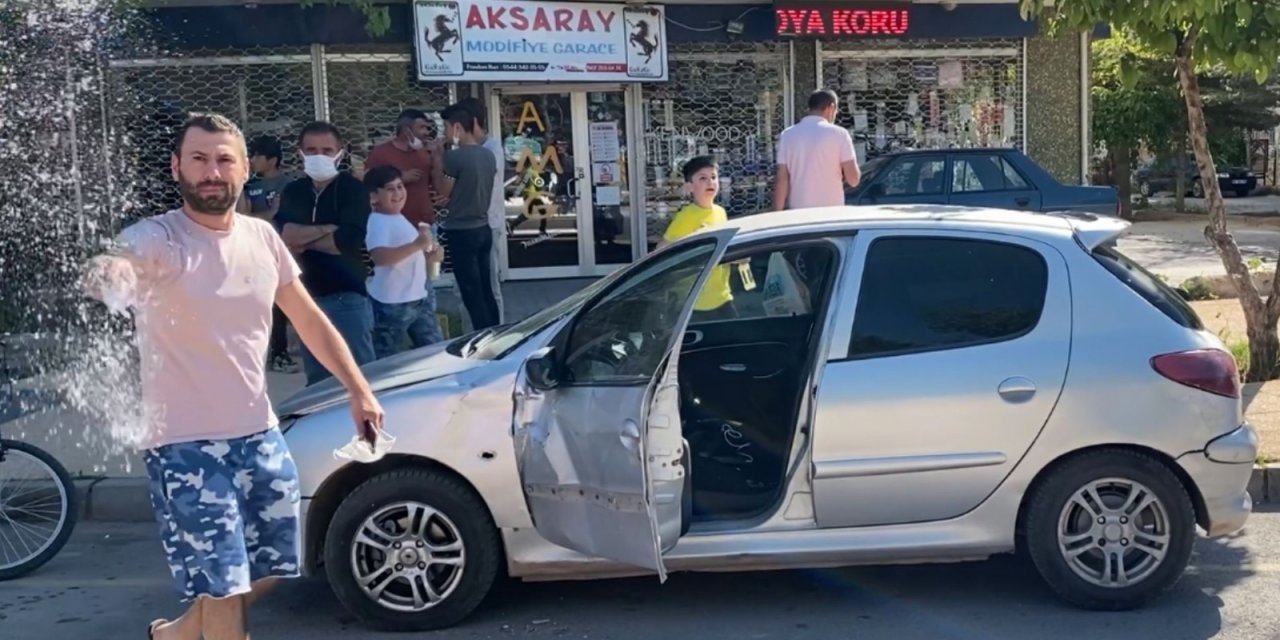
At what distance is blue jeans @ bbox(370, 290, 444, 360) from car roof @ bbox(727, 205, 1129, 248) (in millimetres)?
2745

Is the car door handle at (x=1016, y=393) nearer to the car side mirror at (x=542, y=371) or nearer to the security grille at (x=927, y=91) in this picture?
the car side mirror at (x=542, y=371)

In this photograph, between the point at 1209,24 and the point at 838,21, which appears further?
the point at 838,21

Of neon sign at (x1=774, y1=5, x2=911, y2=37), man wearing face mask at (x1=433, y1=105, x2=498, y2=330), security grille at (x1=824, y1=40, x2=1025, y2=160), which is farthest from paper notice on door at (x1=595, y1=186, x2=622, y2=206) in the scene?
man wearing face mask at (x1=433, y1=105, x2=498, y2=330)

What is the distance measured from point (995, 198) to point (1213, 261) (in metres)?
5.76

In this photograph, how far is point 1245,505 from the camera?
5141mm

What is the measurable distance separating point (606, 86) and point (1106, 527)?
1068 centimetres

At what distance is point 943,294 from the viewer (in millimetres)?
5133

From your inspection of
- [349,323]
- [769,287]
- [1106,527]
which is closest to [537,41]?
[349,323]

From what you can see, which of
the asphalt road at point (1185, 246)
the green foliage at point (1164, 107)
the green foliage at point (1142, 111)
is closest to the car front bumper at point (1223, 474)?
the asphalt road at point (1185, 246)

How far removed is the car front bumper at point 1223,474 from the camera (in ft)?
16.5

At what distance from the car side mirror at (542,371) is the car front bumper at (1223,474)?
7.82 ft

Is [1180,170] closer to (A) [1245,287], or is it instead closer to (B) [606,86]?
(B) [606,86]

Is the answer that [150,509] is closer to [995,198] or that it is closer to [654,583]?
[654,583]

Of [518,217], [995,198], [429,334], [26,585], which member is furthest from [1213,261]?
[26,585]
